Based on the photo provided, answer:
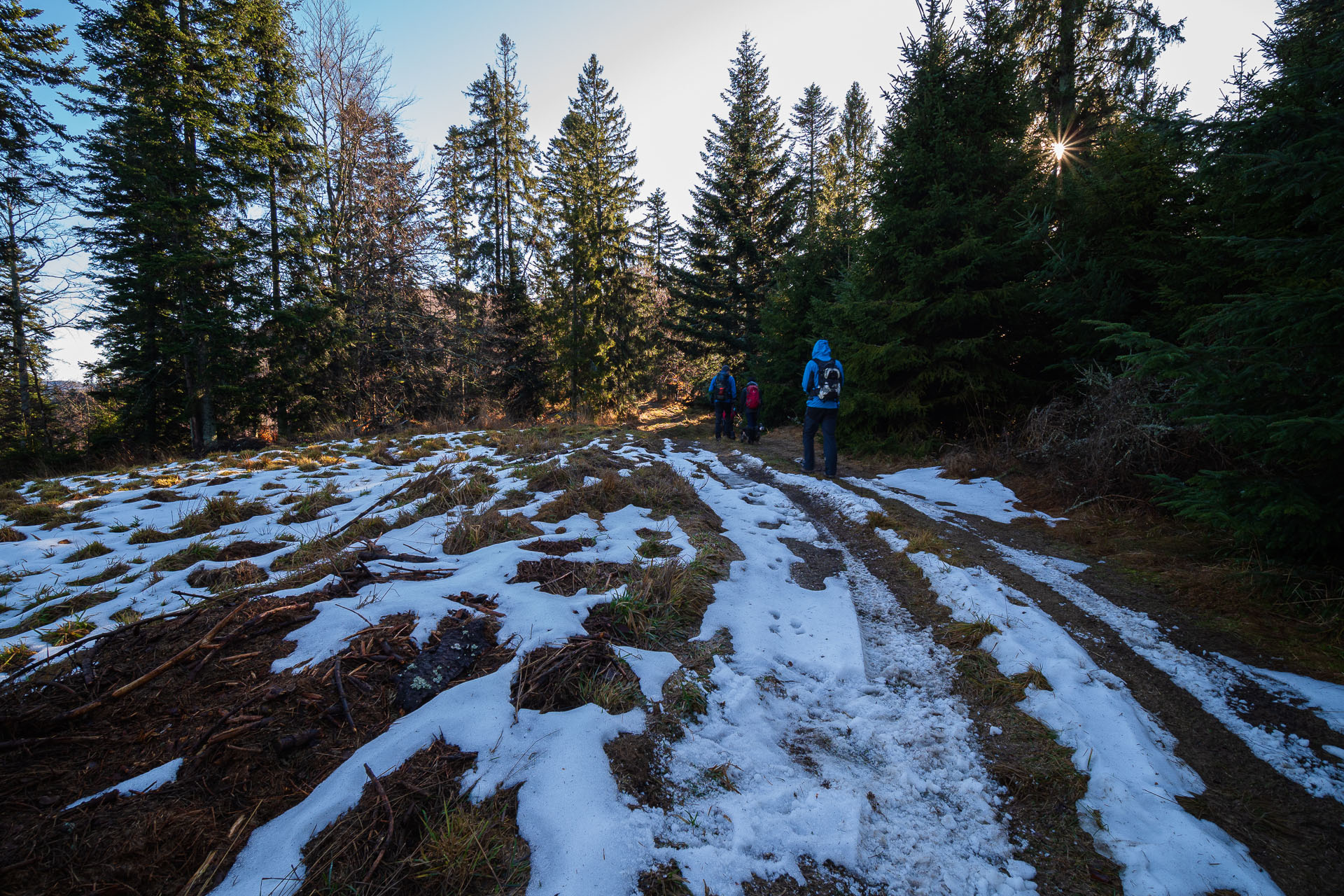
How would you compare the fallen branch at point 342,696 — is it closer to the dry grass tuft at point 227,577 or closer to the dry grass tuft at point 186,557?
the dry grass tuft at point 227,577

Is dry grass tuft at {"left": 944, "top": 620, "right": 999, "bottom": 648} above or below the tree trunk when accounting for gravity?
below

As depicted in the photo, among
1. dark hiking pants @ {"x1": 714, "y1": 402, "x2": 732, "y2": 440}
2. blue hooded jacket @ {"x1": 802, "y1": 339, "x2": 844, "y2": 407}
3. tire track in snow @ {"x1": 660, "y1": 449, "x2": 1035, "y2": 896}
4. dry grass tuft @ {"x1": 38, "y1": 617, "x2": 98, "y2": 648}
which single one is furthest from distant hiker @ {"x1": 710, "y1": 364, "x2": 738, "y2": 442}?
dry grass tuft @ {"x1": 38, "y1": 617, "x2": 98, "y2": 648}

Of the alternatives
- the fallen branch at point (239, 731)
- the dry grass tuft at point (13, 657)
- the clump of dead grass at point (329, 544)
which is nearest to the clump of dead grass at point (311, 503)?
the clump of dead grass at point (329, 544)

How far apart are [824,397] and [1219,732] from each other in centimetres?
612

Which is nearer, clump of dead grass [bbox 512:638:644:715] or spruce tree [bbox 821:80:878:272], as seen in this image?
clump of dead grass [bbox 512:638:644:715]

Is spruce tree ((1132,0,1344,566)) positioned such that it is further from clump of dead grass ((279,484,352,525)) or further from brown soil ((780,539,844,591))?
clump of dead grass ((279,484,352,525))

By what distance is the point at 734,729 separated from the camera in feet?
7.41

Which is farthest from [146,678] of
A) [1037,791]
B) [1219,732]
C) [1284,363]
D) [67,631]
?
[1284,363]

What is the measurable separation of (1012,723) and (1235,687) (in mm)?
1438

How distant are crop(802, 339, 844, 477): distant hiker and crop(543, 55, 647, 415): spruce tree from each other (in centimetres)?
1327

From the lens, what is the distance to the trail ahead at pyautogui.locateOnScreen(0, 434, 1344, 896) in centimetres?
162

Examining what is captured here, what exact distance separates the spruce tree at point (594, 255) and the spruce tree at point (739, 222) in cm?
345

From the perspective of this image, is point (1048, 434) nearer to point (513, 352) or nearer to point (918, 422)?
point (918, 422)

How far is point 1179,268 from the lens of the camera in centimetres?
564
